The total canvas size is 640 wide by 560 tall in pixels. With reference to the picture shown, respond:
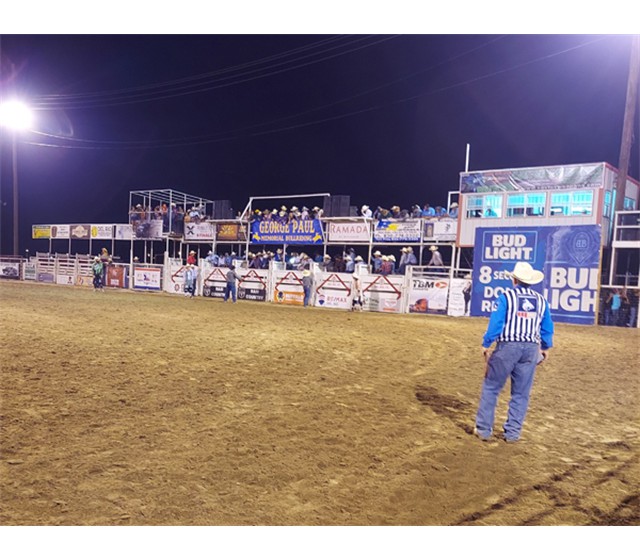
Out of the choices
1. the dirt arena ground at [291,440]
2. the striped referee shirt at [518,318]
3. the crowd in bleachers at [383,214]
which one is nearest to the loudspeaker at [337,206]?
the crowd in bleachers at [383,214]

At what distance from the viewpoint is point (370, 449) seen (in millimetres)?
3805

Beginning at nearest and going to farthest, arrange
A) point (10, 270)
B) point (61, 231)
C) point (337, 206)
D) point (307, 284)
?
point (307, 284) → point (337, 206) → point (10, 270) → point (61, 231)

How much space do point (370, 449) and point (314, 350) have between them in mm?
4308

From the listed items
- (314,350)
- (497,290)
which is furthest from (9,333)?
(497,290)

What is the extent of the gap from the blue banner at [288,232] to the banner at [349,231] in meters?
0.67

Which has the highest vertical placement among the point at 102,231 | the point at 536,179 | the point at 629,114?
the point at 629,114

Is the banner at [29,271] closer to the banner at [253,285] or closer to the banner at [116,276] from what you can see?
the banner at [116,276]

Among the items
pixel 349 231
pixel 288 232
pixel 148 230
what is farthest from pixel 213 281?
pixel 148 230

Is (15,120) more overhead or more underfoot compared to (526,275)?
more overhead

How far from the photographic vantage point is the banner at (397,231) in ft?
64.9

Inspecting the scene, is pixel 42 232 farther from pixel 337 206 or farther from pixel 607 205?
pixel 607 205

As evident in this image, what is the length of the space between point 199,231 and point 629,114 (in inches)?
888

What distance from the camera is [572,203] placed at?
16.8m

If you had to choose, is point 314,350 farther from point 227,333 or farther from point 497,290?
point 497,290
